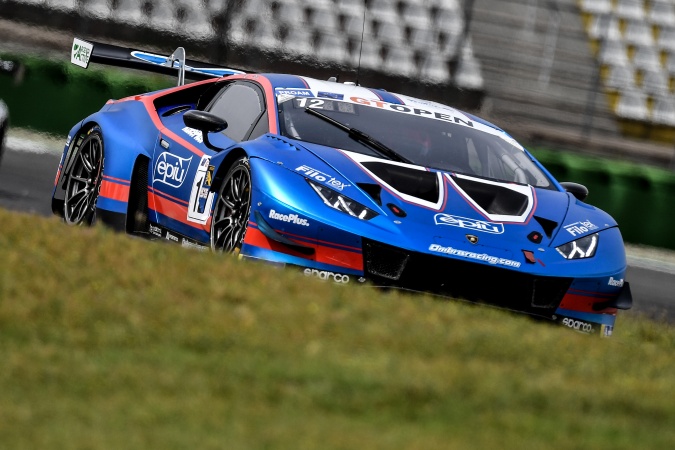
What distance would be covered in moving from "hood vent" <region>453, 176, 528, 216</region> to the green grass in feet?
3.98

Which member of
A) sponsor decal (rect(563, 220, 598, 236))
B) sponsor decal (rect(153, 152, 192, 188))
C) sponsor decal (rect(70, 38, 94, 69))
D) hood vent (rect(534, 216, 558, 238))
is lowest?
sponsor decal (rect(153, 152, 192, 188))

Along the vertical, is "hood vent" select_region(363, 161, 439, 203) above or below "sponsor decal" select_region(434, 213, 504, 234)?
above

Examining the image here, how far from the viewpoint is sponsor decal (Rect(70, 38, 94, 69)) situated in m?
9.39

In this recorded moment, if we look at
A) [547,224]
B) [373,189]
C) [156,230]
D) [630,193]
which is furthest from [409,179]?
[630,193]

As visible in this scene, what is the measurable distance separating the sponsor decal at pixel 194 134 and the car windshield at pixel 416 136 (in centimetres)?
52

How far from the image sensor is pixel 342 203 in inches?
245

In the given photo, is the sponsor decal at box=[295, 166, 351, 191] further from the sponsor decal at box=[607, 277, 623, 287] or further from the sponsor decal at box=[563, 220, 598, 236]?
the sponsor decal at box=[607, 277, 623, 287]

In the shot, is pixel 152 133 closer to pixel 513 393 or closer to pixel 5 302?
pixel 5 302

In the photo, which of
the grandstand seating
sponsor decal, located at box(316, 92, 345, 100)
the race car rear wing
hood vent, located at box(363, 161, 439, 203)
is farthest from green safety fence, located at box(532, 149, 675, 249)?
hood vent, located at box(363, 161, 439, 203)

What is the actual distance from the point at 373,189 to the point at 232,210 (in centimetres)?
78

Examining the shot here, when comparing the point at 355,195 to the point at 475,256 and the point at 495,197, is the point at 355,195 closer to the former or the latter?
the point at 475,256

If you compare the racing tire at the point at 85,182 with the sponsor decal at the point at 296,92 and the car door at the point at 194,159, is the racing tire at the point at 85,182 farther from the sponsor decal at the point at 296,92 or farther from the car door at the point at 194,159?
the sponsor decal at the point at 296,92

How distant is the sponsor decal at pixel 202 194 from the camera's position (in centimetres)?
699

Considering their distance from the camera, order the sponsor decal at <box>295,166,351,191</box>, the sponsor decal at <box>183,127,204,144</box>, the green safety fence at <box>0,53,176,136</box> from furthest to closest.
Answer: the green safety fence at <box>0,53,176,136</box> < the sponsor decal at <box>183,127,204,144</box> < the sponsor decal at <box>295,166,351,191</box>
